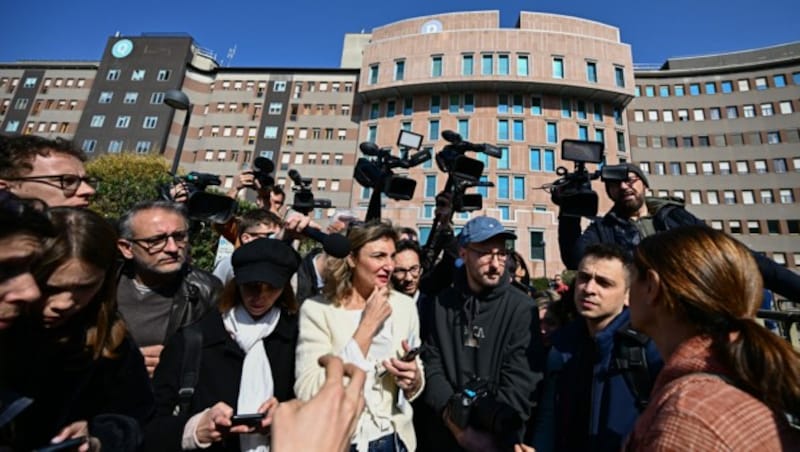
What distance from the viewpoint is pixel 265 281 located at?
7.39ft

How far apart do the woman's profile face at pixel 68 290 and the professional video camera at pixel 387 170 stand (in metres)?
2.81

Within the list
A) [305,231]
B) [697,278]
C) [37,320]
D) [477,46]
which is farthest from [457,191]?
[477,46]

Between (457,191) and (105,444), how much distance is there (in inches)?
144

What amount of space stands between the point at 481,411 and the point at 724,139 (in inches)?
2031

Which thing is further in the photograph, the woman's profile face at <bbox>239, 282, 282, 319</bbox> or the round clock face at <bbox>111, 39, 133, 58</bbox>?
the round clock face at <bbox>111, 39, 133, 58</bbox>

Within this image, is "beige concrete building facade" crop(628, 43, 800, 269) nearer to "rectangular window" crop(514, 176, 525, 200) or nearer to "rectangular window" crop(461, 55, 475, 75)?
"rectangular window" crop(514, 176, 525, 200)

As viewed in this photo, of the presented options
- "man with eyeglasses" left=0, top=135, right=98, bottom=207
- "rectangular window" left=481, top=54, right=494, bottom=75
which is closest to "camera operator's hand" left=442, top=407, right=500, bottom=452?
"man with eyeglasses" left=0, top=135, right=98, bottom=207

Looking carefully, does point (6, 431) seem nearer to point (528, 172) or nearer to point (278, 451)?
point (278, 451)

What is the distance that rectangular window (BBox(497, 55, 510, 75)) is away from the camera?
37938 millimetres

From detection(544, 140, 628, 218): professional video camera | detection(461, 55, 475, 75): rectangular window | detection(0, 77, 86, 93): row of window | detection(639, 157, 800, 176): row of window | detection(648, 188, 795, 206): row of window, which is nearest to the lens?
detection(544, 140, 628, 218): professional video camera

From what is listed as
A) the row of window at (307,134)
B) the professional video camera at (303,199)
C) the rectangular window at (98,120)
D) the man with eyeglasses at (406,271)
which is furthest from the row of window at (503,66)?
the man with eyeglasses at (406,271)

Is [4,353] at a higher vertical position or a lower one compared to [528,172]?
lower

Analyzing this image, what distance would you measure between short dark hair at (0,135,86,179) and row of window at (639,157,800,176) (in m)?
46.4

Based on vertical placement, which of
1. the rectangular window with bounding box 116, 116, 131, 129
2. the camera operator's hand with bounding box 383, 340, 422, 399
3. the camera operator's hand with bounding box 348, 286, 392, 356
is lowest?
the camera operator's hand with bounding box 383, 340, 422, 399
